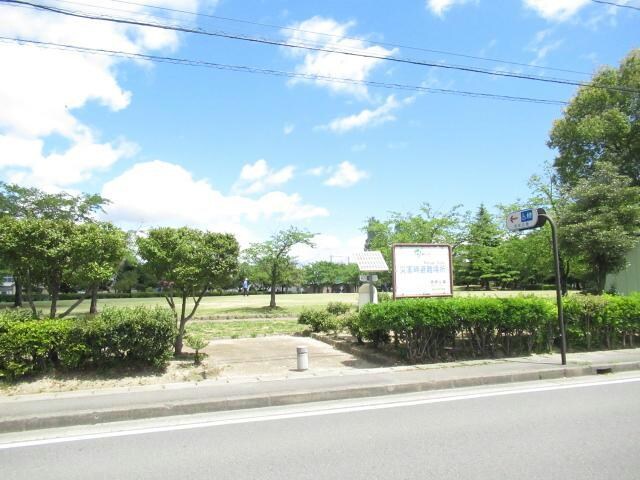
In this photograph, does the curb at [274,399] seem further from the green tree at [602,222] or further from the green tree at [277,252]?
the green tree at [277,252]

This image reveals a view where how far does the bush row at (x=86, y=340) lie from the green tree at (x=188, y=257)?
3.33 ft

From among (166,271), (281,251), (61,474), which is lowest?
(61,474)

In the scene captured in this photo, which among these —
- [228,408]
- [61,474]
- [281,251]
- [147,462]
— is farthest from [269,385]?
[281,251]

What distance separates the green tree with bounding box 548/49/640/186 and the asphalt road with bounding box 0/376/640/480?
76.1ft

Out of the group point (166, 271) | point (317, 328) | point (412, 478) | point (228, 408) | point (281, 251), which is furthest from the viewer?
point (281, 251)


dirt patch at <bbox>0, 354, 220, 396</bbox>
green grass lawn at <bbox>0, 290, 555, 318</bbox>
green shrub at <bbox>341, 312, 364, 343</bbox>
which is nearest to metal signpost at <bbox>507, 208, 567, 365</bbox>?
green shrub at <bbox>341, 312, 364, 343</bbox>

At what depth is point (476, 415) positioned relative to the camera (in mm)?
6020

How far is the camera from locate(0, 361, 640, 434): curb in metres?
5.88

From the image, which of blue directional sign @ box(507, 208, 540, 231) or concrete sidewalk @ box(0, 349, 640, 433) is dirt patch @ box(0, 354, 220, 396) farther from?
blue directional sign @ box(507, 208, 540, 231)

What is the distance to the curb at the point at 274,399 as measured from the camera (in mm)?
5875

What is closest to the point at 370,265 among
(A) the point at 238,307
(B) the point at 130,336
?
(B) the point at 130,336

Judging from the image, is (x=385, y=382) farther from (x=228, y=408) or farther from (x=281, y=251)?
(x=281, y=251)

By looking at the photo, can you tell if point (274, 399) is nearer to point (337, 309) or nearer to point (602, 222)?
point (337, 309)

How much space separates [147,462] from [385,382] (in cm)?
421
